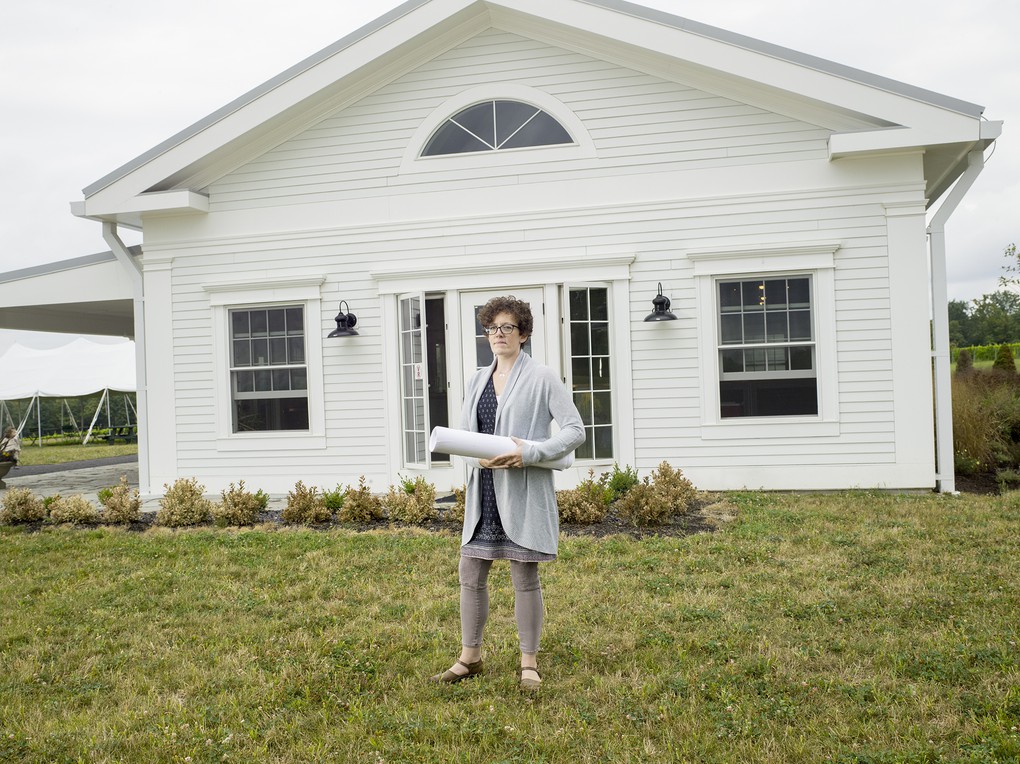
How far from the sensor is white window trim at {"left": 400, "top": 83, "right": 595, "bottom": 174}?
9391 mm

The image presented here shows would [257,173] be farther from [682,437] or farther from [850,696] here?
[850,696]

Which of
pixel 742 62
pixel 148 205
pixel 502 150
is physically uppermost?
pixel 742 62

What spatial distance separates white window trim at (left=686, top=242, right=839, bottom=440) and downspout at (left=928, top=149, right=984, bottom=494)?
39.7 inches

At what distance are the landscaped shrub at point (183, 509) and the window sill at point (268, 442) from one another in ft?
4.99

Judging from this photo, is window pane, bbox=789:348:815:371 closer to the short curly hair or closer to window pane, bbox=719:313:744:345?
window pane, bbox=719:313:744:345

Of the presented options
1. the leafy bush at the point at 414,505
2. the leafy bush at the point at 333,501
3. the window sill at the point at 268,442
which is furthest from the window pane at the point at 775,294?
the window sill at the point at 268,442

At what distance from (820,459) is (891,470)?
72 cm

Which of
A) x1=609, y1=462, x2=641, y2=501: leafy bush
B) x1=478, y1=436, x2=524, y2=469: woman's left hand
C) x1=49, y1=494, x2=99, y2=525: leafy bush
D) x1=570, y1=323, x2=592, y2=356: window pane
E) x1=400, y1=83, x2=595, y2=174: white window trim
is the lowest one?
x1=49, y1=494, x2=99, y2=525: leafy bush

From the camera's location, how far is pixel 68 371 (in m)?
26.5

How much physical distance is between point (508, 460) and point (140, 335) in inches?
324

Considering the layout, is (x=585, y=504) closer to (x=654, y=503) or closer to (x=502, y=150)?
(x=654, y=503)

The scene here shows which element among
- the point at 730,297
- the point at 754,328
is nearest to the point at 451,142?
the point at 730,297

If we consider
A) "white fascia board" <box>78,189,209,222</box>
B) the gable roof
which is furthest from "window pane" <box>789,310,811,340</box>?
"white fascia board" <box>78,189,209,222</box>

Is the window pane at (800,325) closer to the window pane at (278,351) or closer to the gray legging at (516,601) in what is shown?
the window pane at (278,351)
